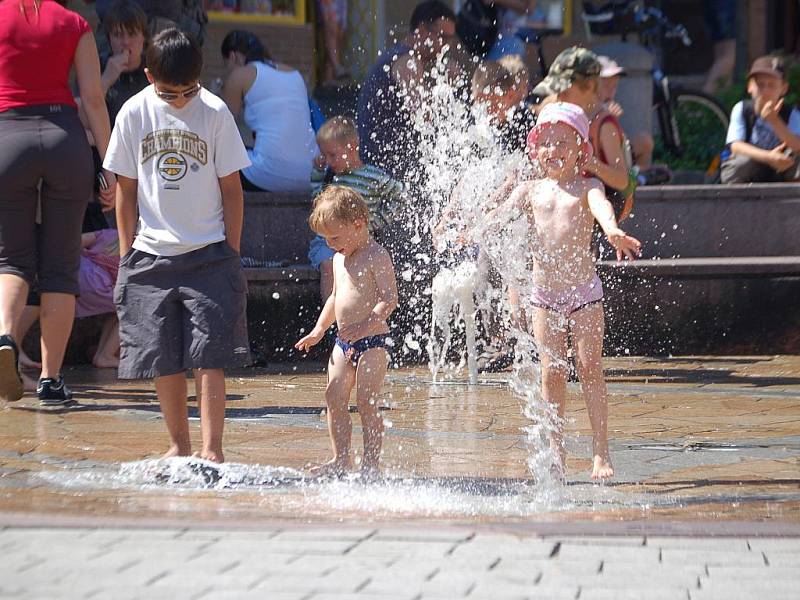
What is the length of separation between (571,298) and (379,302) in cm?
71

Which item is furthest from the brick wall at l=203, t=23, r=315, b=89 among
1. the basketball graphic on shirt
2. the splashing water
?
the basketball graphic on shirt

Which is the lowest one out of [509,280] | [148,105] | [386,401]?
[386,401]

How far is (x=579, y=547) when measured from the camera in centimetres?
405

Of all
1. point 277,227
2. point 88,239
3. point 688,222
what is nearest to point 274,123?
point 277,227

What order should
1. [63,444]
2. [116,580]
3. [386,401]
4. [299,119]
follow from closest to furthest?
1. [116,580]
2. [63,444]
3. [386,401]
4. [299,119]

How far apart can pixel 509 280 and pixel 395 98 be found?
61.0 inches

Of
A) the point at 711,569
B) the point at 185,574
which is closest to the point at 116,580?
the point at 185,574

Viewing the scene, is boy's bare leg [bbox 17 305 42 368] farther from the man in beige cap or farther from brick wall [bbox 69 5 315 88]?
brick wall [bbox 69 5 315 88]

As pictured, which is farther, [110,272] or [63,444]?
[110,272]

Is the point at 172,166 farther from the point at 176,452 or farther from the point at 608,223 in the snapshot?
the point at 608,223

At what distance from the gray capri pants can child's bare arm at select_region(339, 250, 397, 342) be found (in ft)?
6.70

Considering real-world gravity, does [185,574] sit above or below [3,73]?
below

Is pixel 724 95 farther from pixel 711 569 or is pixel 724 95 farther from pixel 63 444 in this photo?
pixel 711 569

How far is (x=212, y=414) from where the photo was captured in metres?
5.49
